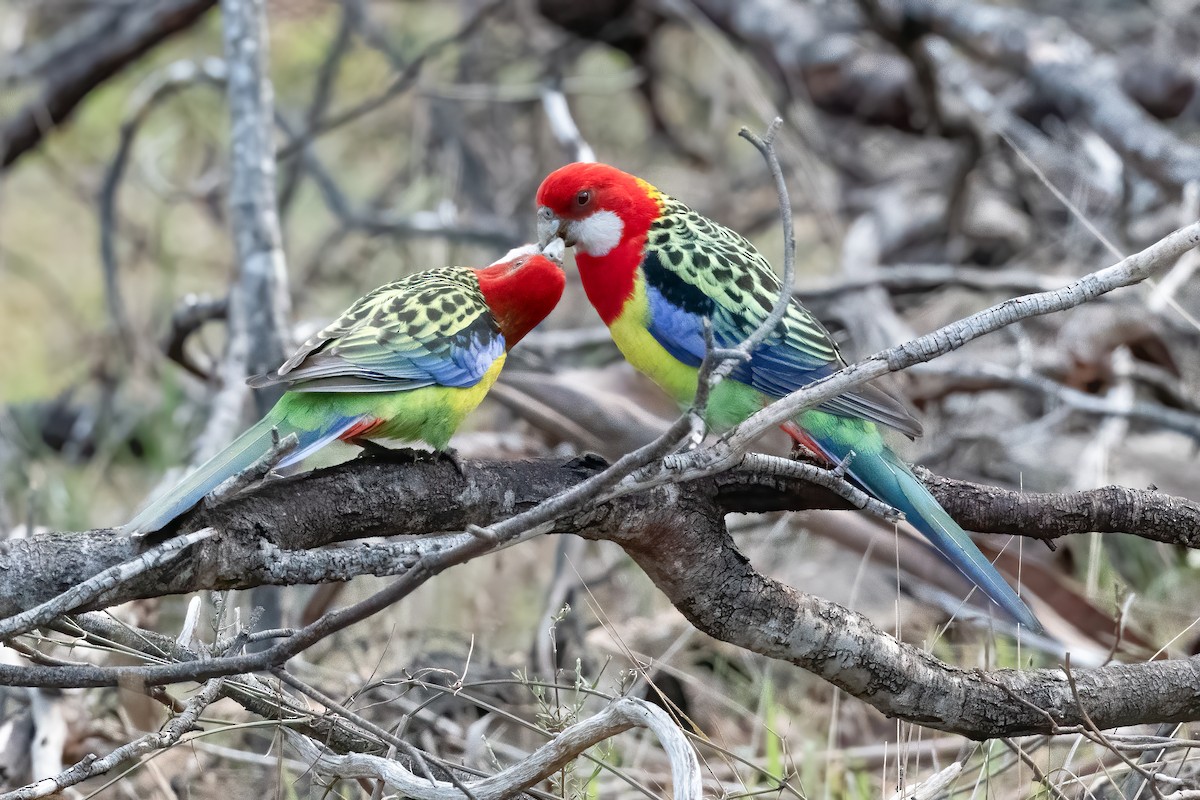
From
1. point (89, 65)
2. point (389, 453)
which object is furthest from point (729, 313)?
point (89, 65)

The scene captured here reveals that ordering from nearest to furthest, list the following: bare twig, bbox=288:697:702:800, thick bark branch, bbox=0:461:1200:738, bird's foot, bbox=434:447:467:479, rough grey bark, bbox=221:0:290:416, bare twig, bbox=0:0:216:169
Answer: bare twig, bbox=288:697:702:800 → thick bark branch, bbox=0:461:1200:738 → bird's foot, bbox=434:447:467:479 → rough grey bark, bbox=221:0:290:416 → bare twig, bbox=0:0:216:169

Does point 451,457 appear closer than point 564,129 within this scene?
Yes

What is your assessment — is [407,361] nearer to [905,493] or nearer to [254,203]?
[905,493]

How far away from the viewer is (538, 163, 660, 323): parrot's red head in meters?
3.00

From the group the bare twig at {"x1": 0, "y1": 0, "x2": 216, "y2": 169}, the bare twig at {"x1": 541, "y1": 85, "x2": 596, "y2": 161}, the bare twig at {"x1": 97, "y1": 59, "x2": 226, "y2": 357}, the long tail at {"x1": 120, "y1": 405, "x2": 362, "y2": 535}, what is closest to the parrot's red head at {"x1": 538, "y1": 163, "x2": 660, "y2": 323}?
the long tail at {"x1": 120, "y1": 405, "x2": 362, "y2": 535}

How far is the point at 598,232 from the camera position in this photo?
3.03 meters

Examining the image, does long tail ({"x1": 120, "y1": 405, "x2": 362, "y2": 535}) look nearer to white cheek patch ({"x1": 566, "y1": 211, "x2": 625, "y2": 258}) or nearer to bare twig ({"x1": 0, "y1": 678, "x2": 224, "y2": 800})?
bare twig ({"x1": 0, "y1": 678, "x2": 224, "y2": 800})

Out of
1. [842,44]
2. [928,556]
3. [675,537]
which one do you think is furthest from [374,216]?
[675,537]

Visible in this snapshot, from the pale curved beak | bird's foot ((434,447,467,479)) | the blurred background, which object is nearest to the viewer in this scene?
bird's foot ((434,447,467,479))

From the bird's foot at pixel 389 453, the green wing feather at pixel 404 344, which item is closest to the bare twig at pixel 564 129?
the green wing feather at pixel 404 344

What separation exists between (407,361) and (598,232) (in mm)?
654

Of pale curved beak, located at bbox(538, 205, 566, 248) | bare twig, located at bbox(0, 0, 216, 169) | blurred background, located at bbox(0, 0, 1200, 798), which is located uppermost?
bare twig, located at bbox(0, 0, 216, 169)

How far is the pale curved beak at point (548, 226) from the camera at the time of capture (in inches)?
121

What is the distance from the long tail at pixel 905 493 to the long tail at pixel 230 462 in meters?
1.04
